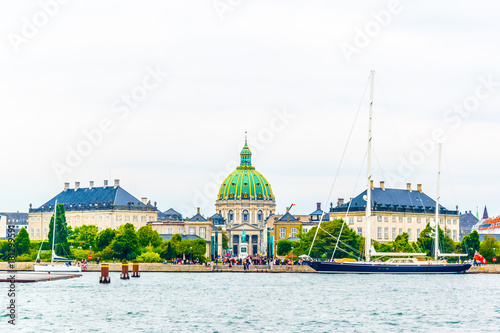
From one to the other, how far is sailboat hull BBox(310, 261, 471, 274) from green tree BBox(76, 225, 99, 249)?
46042mm

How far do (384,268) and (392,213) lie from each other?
66948 millimetres

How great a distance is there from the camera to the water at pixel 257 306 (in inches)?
2511

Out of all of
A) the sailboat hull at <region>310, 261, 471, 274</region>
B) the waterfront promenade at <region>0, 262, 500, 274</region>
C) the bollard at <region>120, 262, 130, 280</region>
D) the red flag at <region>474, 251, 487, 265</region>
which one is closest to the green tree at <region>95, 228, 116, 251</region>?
the waterfront promenade at <region>0, 262, 500, 274</region>

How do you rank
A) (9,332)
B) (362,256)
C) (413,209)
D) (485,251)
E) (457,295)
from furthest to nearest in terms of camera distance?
(413,209), (485,251), (362,256), (457,295), (9,332)

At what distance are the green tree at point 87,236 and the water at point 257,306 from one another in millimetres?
54149

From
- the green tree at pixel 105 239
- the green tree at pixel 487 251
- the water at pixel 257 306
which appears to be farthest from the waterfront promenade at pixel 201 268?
the water at pixel 257 306

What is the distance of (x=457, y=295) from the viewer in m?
89.7

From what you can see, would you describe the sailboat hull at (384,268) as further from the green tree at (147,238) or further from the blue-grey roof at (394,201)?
the blue-grey roof at (394,201)

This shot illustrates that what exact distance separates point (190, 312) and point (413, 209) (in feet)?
417

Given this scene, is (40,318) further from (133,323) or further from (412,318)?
(412,318)

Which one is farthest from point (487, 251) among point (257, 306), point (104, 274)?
point (257, 306)

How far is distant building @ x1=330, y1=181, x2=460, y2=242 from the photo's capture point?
190125 millimetres

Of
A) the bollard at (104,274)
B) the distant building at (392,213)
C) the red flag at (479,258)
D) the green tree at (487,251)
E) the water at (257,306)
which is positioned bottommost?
the water at (257,306)

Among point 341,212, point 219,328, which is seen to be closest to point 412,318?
point 219,328
